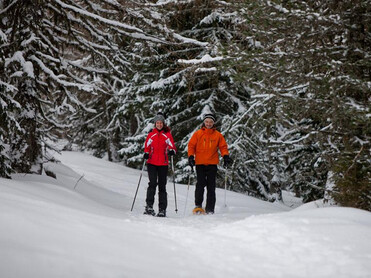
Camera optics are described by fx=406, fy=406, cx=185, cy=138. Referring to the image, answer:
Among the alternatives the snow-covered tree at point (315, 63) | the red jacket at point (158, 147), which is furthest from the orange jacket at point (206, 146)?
the snow-covered tree at point (315, 63)

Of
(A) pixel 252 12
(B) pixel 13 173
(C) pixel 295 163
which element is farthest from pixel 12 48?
(C) pixel 295 163

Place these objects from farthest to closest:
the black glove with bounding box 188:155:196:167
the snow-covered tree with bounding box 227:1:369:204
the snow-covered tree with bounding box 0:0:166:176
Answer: the black glove with bounding box 188:155:196:167 < the snow-covered tree with bounding box 0:0:166:176 < the snow-covered tree with bounding box 227:1:369:204

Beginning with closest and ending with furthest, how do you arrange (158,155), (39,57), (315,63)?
(315,63)
(39,57)
(158,155)

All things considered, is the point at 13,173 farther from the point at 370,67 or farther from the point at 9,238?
the point at 370,67

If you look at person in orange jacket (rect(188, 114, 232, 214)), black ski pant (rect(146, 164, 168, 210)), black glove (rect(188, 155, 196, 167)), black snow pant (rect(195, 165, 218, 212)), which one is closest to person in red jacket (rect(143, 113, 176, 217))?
black ski pant (rect(146, 164, 168, 210))

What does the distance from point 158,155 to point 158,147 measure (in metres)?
0.17

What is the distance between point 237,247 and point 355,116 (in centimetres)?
296

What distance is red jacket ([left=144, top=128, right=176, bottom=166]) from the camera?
332 inches

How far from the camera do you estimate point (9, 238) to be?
10.6ft

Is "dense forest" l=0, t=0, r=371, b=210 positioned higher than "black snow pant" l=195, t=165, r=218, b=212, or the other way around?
"dense forest" l=0, t=0, r=371, b=210

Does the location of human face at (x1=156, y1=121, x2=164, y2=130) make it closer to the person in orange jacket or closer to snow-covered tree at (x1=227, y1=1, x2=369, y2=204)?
the person in orange jacket

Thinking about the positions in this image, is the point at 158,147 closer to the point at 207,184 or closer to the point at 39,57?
the point at 207,184

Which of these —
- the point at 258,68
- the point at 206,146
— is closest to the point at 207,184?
the point at 206,146

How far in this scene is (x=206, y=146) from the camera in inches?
342
